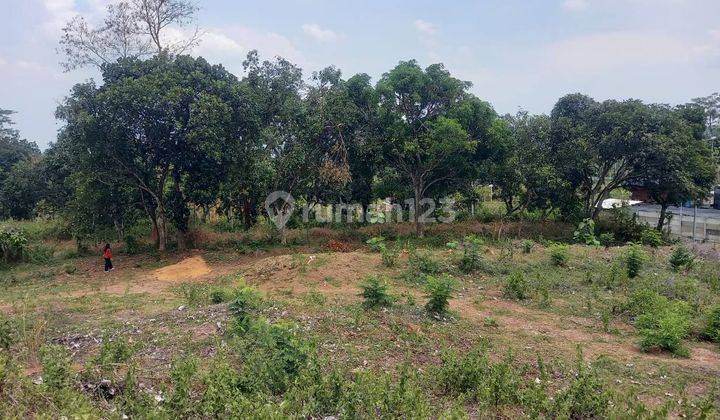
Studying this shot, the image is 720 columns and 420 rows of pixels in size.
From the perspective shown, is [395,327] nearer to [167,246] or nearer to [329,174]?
[329,174]

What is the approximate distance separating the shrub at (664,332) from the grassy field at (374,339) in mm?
33

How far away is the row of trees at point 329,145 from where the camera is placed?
15.9 metres

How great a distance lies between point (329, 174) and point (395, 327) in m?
10.3

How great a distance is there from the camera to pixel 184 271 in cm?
1587

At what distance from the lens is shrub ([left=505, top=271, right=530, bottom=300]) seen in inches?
453

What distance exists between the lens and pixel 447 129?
17922 millimetres

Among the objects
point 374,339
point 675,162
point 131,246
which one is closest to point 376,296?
point 374,339

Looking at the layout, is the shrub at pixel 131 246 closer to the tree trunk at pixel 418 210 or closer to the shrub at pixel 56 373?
the tree trunk at pixel 418 210

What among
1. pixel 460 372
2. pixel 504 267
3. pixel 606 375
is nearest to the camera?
pixel 460 372

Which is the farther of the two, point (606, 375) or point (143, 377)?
point (606, 375)

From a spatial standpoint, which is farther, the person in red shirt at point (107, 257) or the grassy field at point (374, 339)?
the person in red shirt at point (107, 257)

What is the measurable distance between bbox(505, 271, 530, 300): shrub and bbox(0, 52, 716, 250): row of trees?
24.3 feet

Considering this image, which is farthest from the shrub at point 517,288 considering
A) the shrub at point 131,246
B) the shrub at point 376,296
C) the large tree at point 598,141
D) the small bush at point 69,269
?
the shrub at point 131,246

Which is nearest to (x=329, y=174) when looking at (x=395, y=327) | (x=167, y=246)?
(x=167, y=246)
